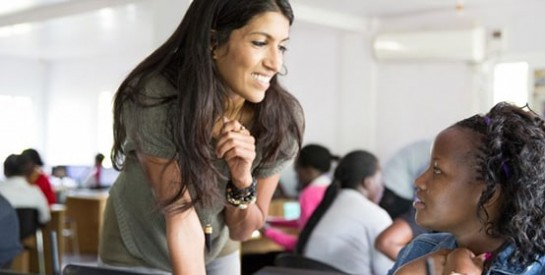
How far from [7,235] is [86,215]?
4200 millimetres

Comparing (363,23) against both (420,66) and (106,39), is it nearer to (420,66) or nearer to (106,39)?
(420,66)

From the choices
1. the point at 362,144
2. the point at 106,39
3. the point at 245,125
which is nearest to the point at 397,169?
the point at 245,125

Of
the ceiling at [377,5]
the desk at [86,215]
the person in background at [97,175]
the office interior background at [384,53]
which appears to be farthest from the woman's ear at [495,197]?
the person in background at [97,175]

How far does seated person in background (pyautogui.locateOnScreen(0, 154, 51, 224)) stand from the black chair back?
0.08 m

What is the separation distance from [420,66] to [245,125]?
539 cm

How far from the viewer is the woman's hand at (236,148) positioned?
1.31 m

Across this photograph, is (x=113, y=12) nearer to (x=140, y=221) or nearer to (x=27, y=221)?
(x=27, y=221)

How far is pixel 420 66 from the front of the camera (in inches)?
261

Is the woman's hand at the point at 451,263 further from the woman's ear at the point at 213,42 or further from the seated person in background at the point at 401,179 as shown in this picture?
the seated person in background at the point at 401,179

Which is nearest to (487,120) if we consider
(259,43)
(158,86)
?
(259,43)

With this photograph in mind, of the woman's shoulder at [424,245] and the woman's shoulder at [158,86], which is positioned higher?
the woman's shoulder at [158,86]

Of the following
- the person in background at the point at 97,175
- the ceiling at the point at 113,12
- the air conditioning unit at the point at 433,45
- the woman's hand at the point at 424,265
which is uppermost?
the ceiling at the point at 113,12

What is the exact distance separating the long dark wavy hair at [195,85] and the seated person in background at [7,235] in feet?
6.87

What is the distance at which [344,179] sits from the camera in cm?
317
